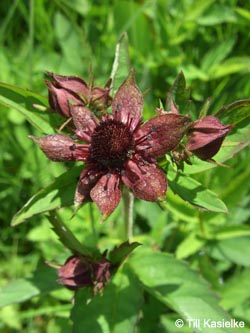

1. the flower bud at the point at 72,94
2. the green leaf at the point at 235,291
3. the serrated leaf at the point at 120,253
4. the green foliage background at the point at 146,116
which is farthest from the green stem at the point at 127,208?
the green leaf at the point at 235,291

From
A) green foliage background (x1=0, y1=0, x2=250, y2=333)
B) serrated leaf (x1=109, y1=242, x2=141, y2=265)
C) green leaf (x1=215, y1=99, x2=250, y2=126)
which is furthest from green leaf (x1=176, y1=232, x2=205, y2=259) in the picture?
green leaf (x1=215, y1=99, x2=250, y2=126)

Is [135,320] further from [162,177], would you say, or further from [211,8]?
[211,8]

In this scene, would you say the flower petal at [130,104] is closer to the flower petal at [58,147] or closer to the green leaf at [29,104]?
the flower petal at [58,147]

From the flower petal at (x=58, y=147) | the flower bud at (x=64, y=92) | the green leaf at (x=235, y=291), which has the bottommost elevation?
the green leaf at (x=235, y=291)

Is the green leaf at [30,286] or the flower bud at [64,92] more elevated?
the flower bud at [64,92]

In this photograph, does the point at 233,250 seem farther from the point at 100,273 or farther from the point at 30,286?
the point at 30,286

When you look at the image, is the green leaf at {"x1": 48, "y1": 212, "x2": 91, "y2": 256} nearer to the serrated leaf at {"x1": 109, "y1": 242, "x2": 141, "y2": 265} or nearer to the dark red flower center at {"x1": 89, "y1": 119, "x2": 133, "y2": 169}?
the serrated leaf at {"x1": 109, "y1": 242, "x2": 141, "y2": 265}

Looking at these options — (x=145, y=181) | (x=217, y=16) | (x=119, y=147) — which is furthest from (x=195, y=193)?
(x=217, y=16)

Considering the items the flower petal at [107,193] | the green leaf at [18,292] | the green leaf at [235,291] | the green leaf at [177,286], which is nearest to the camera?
the flower petal at [107,193]
